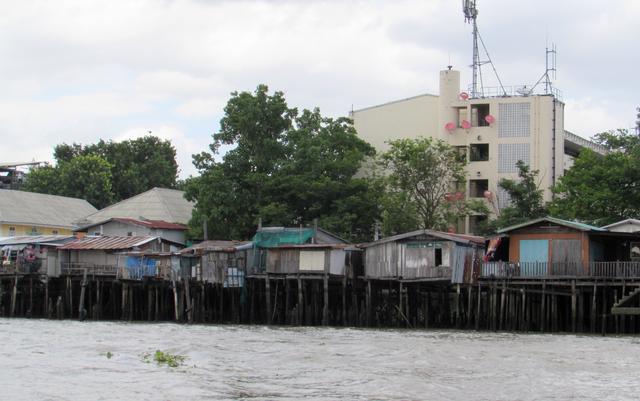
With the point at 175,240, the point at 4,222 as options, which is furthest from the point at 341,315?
the point at 4,222

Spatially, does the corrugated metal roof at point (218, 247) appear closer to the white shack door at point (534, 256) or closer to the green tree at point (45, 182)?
the white shack door at point (534, 256)

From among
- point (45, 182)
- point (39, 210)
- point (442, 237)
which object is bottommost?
point (442, 237)

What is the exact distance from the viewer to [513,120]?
Result: 2285 inches

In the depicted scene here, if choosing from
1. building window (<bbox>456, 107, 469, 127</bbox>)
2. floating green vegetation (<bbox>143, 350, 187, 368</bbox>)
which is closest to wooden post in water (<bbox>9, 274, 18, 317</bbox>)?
floating green vegetation (<bbox>143, 350, 187, 368</bbox>)

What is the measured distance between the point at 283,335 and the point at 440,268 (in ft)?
27.8

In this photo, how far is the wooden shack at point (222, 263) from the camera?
46.2 meters

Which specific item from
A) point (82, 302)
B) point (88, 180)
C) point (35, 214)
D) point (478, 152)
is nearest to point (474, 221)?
point (478, 152)

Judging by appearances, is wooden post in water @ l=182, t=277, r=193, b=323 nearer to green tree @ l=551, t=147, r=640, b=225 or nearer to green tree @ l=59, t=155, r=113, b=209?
green tree @ l=551, t=147, r=640, b=225

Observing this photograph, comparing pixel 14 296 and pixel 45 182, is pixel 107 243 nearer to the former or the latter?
pixel 14 296

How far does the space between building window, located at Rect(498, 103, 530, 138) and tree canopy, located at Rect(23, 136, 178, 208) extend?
34213 mm

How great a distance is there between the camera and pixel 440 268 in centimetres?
4247

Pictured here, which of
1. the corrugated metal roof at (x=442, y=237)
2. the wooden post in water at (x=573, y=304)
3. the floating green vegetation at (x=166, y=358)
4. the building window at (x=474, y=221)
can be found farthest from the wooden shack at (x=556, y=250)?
the floating green vegetation at (x=166, y=358)

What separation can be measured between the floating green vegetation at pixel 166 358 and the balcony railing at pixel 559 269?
16.6m

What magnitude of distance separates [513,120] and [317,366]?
112 ft
